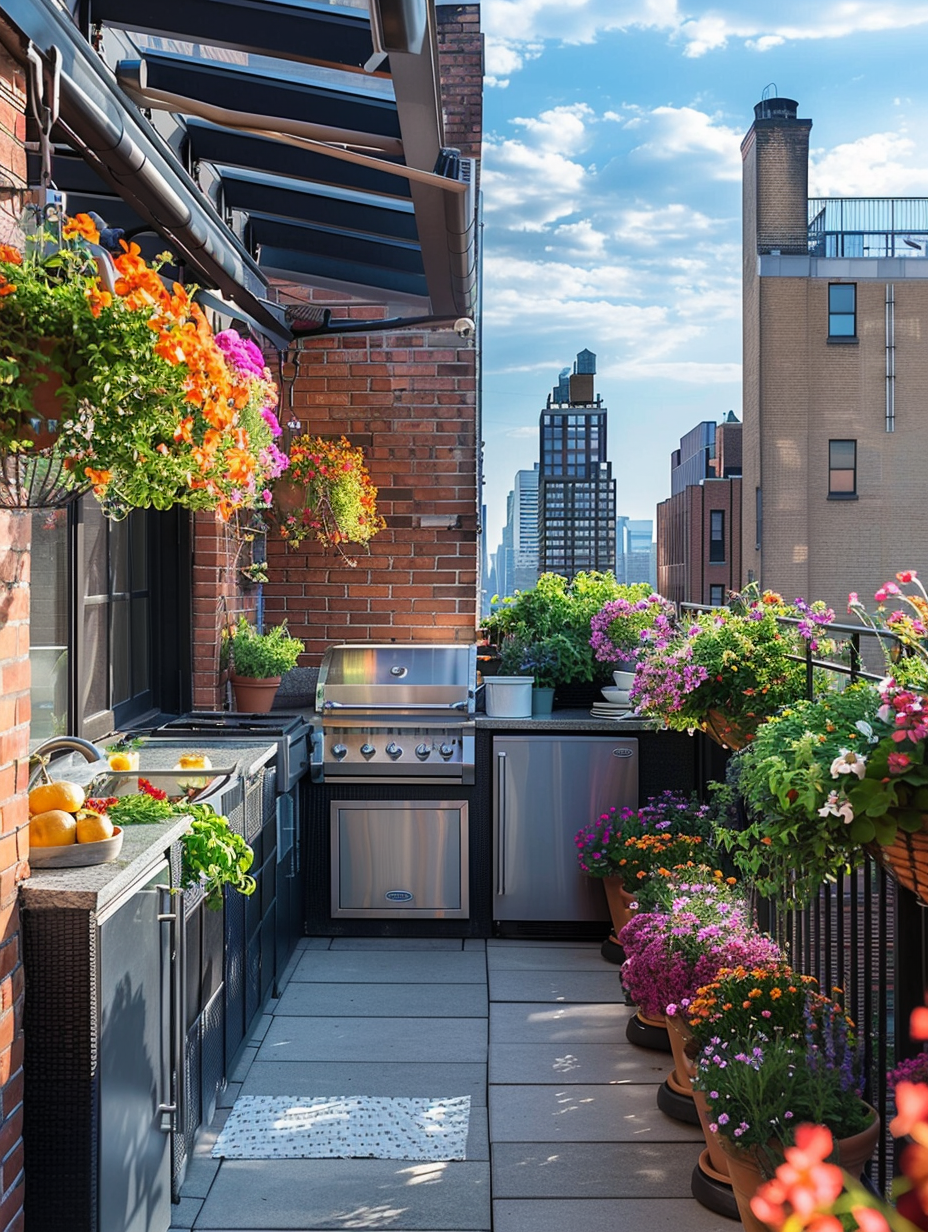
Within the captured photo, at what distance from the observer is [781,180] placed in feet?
88.8

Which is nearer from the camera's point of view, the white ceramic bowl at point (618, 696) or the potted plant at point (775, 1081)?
the potted plant at point (775, 1081)

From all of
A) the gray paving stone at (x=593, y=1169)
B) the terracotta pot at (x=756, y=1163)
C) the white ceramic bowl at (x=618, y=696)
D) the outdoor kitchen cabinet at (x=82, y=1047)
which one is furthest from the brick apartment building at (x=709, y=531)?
the outdoor kitchen cabinet at (x=82, y=1047)

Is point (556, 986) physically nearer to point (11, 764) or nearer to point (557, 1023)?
point (557, 1023)

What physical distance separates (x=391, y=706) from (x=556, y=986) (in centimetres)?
131

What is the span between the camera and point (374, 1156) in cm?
305

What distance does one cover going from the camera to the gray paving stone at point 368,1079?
3.46 m

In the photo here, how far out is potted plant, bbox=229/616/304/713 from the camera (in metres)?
4.95

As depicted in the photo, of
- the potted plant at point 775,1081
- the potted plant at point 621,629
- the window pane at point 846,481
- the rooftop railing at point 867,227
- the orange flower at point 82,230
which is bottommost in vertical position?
the potted plant at point 775,1081

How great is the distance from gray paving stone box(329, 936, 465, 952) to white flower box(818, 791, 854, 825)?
3.22m

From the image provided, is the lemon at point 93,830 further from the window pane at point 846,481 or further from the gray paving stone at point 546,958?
the window pane at point 846,481

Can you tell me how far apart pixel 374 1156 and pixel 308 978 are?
149 cm

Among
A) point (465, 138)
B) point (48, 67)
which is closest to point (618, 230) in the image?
point (465, 138)

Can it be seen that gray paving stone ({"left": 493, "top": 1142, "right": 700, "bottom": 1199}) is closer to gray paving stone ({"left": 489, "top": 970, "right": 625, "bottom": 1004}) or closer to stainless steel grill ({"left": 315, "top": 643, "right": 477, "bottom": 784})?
gray paving stone ({"left": 489, "top": 970, "right": 625, "bottom": 1004})

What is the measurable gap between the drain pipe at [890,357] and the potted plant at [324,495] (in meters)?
24.6
